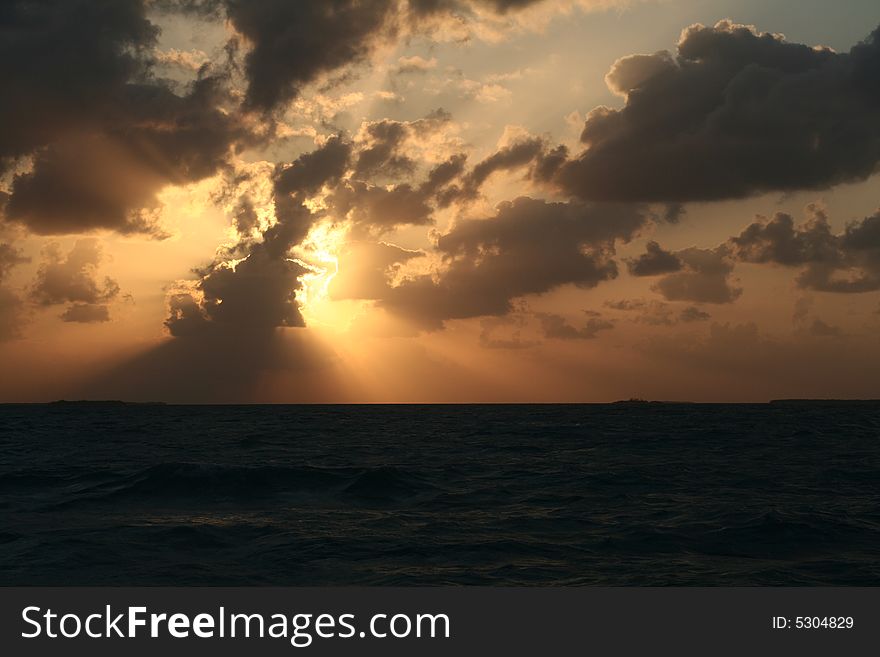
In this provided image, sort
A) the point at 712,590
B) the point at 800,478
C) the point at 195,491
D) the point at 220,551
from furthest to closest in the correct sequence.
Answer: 1. the point at 800,478
2. the point at 195,491
3. the point at 220,551
4. the point at 712,590

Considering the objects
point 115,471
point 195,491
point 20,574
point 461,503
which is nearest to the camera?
point 20,574

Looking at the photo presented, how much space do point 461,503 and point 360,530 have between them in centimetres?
609

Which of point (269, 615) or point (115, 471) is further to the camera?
point (115, 471)

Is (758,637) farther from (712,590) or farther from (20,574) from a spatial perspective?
(20,574)

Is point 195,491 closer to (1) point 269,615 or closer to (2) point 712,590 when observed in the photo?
(1) point 269,615

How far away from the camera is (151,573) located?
18.3 m

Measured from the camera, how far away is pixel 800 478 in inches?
1378

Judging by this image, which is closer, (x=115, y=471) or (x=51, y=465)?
(x=115, y=471)

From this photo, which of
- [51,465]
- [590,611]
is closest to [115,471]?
[51,465]

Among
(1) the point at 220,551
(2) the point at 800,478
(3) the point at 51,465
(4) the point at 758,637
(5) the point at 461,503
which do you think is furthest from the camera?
(3) the point at 51,465

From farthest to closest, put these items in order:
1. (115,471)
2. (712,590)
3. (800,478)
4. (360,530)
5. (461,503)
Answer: (115,471), (800,478), (461,503), (360,530), (712,590)

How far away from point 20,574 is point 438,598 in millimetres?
11477

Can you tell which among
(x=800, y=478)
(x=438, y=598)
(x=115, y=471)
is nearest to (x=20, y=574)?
(x=438, y=598)

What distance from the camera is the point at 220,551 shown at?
2062 cm
